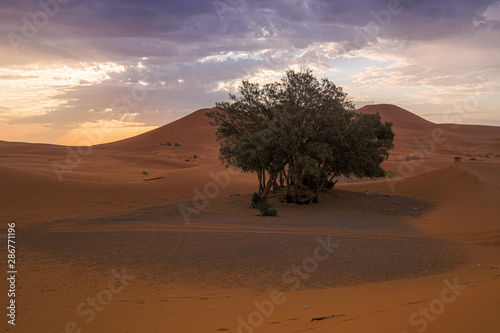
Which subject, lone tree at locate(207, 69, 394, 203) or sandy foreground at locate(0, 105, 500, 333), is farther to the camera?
lone tree at locate(207, 69, 394, 203)

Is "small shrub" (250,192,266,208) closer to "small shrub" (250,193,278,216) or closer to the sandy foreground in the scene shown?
"small shrub" (250,193,278,216)

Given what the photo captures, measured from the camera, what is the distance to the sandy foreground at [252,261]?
19.2ft

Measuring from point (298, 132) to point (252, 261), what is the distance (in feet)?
30.7

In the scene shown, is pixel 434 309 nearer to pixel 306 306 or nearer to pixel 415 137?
pixel 306 306

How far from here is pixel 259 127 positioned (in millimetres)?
20750

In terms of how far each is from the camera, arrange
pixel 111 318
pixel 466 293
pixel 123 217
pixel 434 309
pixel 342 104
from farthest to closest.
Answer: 1. pixel 342 104
2. pixel 123 217
3. pixel 111 318
4. pixel 466 293
5. pixel 434 309

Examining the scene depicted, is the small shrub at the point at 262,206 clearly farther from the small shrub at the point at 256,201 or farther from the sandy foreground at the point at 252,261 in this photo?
the sandy foreground at the point at 252,261

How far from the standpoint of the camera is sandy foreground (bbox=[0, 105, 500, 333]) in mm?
5863

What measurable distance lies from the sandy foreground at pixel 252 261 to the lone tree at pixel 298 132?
7.60ft

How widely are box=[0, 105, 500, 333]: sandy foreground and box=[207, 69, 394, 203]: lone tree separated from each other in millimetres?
2316

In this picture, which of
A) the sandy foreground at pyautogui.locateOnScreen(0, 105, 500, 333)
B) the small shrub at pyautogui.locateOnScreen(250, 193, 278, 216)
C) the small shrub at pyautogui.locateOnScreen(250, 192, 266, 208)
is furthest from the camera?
the small shrub at pyautogui.locateOnScreen(250, 192, 266, 208)

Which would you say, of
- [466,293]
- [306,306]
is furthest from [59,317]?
[466,293]

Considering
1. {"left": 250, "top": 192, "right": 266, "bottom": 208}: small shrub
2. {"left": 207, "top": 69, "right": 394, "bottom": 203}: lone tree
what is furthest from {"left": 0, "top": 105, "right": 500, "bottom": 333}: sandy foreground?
{"left": 207, "top": 69, "right": 394, "bottom": 203}: lone tree

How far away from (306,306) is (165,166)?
141ft
